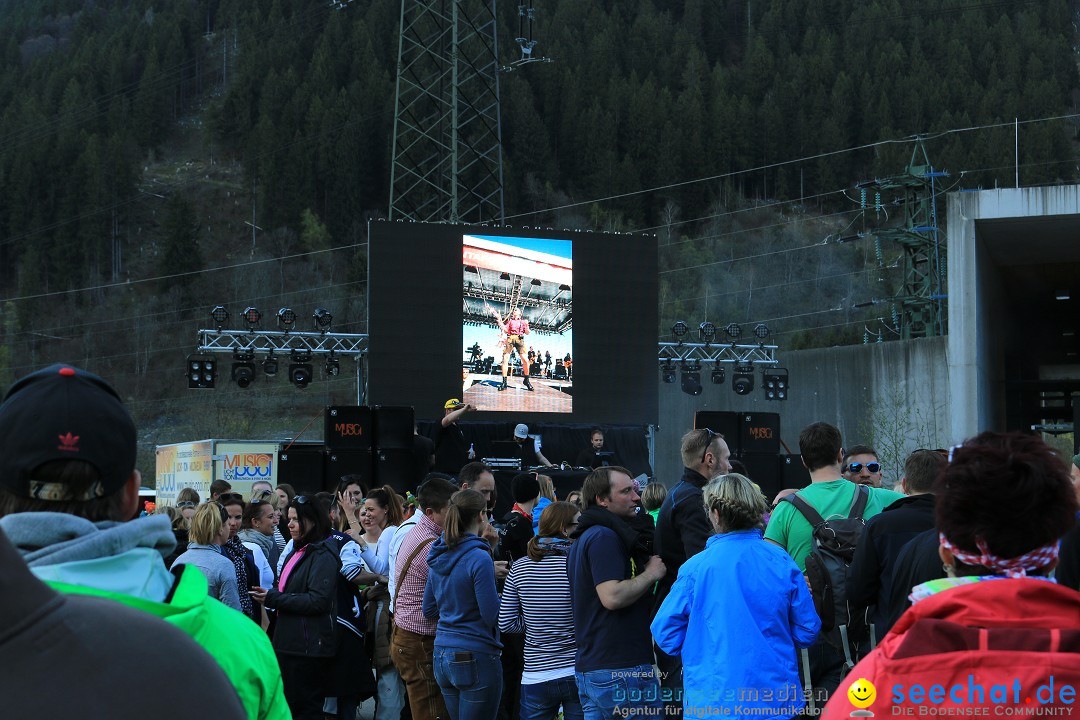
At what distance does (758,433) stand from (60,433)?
16483 mm

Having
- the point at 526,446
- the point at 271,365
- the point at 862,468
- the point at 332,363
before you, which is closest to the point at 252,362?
the point at 271,365

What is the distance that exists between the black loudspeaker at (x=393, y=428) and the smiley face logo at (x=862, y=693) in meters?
13.1

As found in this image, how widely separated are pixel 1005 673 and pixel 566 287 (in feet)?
62.6

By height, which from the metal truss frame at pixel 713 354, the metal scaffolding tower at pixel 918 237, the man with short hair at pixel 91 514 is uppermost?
the metal scaffolding tower at pixel 918 237

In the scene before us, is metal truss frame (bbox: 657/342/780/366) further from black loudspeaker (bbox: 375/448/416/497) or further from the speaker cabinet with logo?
black loudspeaker (bbox: 375/448/416/497)

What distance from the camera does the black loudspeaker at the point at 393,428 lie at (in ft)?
49.6

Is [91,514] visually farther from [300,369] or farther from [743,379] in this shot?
[743,379]

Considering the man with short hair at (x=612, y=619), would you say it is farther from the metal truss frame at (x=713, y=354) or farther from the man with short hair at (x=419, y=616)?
the metal truss frame at (x=713, y=354)

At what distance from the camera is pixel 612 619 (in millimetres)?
5707

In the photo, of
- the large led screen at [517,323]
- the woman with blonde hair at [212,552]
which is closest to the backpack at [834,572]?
the woman with blonde hair at [212,552]

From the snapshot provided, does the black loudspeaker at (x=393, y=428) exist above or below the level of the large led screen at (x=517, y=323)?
below

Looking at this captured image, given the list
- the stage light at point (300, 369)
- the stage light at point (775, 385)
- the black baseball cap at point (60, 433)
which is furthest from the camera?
the stage light at point (775, 385)

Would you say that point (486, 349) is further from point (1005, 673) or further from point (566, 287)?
point (1005, 673)

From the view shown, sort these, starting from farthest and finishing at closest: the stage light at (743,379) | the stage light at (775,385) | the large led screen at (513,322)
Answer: the stage light at (775,385) → the stage light at (743,379) → the large led screen at (513,322)
